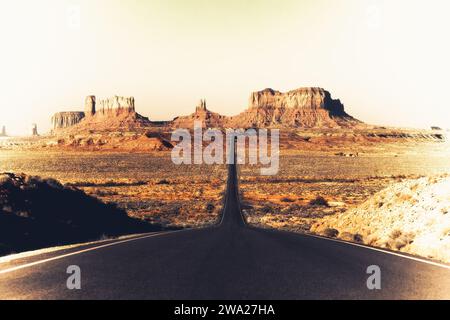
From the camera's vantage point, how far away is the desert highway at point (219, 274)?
6035mm

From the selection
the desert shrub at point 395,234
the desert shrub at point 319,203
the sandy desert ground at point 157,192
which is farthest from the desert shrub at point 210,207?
the desert shrub at point 395,234

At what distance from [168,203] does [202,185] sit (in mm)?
17849

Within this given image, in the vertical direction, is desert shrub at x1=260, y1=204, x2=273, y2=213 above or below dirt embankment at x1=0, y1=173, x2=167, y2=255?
below

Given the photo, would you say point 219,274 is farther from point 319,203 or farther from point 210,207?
point 319,203

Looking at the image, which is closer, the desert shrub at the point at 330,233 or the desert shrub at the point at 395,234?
the desert shrub at the point at 395,234

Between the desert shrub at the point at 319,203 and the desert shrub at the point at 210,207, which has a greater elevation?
the desert shrub at the point at 319,203

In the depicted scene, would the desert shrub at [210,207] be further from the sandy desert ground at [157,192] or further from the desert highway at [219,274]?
the desert highway at [219,274]

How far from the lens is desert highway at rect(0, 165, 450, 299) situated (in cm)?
604

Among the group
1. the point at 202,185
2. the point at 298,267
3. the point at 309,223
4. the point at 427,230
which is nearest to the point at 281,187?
the point at 202,185

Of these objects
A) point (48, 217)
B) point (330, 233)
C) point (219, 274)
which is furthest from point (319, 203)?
point (219, 274)

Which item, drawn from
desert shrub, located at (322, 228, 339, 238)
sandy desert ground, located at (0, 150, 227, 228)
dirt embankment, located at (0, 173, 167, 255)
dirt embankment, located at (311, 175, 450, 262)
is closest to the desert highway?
dirt embankment, located at (311, 175, 450, 262)

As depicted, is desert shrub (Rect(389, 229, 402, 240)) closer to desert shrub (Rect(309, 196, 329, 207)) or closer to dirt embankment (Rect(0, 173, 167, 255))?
dirt embankment (Rect(0, 173, 167, 255))
